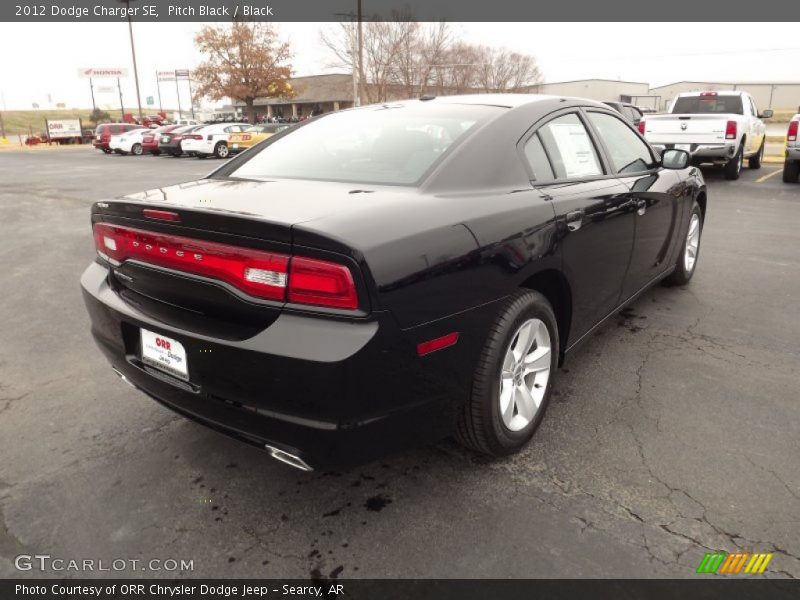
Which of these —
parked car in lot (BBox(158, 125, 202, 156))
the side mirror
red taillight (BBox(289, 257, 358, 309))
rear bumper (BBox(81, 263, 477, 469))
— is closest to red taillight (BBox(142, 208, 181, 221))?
rear bumper (BBox(81, 263, 477, 469))

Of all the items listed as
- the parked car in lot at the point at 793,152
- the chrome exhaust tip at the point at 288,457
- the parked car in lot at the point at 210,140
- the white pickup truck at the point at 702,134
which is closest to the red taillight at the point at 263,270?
the chrome exhaust tip at the point at 288,457

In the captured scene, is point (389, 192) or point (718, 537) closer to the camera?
point (718, 537)

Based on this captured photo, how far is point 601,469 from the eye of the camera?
101 inches

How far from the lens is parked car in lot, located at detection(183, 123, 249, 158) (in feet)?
84.0

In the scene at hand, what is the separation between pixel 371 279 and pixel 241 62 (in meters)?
48.6

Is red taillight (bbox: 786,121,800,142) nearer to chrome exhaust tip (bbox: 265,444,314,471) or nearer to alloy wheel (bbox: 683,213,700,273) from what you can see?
alloy wheel (bbox: 683,213,700,273)

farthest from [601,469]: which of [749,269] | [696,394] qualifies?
[749,269]

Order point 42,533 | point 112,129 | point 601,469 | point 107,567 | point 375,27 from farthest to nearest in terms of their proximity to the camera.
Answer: point 375,27 → point 112,129 → point 601,469 → point 42,533 → point 107,567

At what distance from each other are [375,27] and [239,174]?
41.6 m

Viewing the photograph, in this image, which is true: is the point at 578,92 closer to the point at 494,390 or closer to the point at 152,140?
the point at 152,140

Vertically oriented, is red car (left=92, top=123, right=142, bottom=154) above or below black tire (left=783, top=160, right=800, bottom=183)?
above

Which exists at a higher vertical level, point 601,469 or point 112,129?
point 112,129

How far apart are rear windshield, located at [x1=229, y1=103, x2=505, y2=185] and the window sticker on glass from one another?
0.42m
